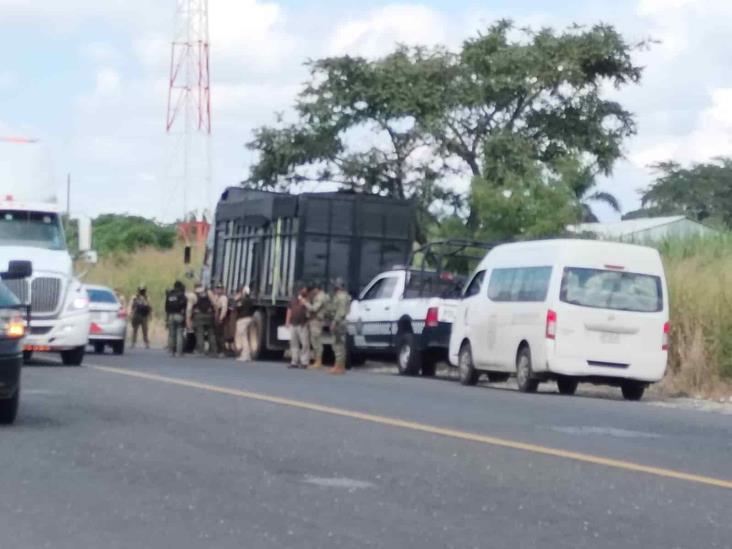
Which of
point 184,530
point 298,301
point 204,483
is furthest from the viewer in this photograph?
point 298,301

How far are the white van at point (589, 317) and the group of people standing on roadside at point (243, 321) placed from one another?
6032 millimetres

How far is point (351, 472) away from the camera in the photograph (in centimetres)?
1274

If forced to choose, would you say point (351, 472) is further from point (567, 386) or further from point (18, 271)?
point (567, 386)

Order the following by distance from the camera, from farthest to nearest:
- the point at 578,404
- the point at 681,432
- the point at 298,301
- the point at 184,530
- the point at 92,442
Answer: the point at 298,301
the point at 578,404
the point at 681,432
the point at 92,442
the point at 184,530

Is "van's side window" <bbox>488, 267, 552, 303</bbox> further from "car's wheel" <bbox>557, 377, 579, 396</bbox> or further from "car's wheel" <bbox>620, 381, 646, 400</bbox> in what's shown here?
"car's wheel" <bbox>620, 381, 646, 400</bbox>

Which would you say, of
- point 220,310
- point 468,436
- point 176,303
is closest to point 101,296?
point 176,303

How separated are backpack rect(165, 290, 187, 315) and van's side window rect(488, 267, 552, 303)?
39.5 ft

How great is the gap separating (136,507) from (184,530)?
3.15 feet

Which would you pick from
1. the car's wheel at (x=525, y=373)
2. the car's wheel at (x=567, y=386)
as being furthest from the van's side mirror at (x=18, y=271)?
the car's wheel at (x=567, y=386)

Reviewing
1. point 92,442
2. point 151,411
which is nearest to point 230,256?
point 151,411

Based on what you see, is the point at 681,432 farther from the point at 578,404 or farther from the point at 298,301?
the point at 298,301

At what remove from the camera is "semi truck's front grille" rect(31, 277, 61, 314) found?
26562 millimetres

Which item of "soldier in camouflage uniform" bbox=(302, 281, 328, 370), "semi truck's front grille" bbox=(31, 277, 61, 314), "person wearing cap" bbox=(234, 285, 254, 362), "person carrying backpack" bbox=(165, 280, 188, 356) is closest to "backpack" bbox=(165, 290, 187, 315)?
"person carrying backpack" bbox=(165, 280, 188, 356)

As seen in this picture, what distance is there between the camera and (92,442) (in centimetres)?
1450
